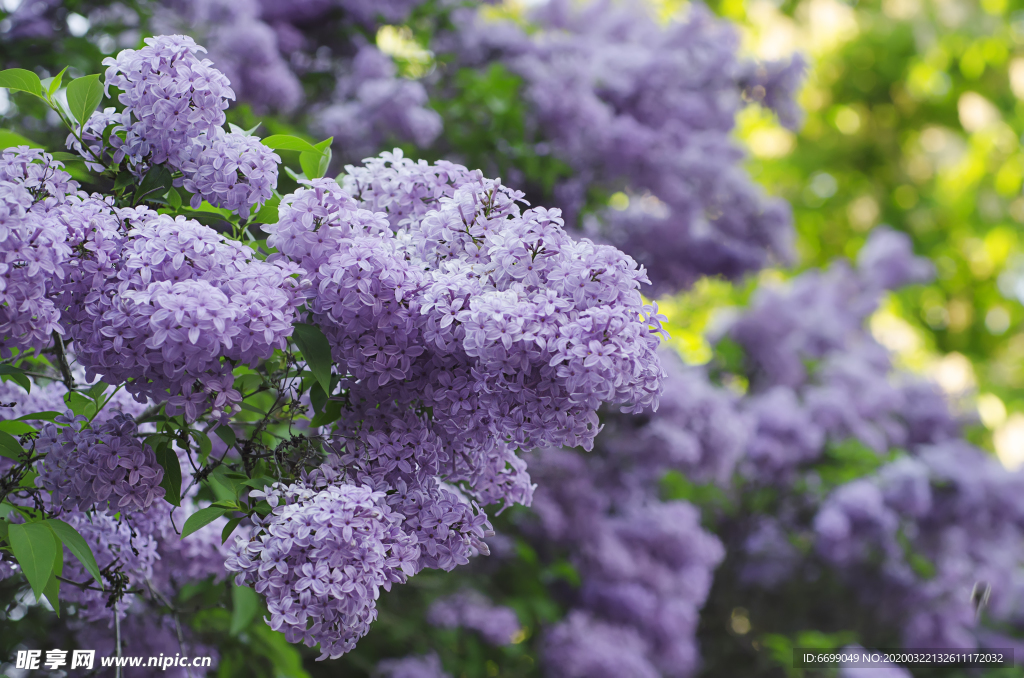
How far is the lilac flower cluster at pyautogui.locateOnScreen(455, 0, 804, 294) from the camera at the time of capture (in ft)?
15.9

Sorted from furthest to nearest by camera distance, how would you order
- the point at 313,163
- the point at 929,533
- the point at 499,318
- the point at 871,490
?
the point at 929,533
the point at 871,490
the point at 313,163
the point at 499,318

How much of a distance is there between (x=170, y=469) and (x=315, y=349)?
428 millimetres

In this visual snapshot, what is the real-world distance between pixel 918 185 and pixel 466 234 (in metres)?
15.0

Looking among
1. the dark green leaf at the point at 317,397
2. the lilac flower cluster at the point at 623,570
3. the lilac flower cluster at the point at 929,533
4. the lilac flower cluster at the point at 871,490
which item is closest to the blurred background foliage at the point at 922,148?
the lilac flower cluster at the point at 871,490

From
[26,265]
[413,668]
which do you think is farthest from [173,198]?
[413,668]

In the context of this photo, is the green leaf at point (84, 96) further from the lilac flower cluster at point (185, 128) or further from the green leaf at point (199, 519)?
the green leaf at point (199, 519)

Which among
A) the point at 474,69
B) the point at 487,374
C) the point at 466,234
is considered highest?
the point at 466,234

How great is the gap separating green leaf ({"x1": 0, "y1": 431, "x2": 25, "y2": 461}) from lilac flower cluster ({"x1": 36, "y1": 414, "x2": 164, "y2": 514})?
0.06 m

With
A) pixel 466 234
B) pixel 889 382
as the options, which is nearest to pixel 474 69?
pixel 466 234

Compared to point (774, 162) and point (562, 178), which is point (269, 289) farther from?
point (774, 162)

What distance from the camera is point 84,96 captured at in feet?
6.12

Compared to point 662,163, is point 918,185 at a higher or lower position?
lower

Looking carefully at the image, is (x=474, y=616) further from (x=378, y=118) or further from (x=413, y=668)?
(x=378, y=118)

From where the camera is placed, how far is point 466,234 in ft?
6.46
